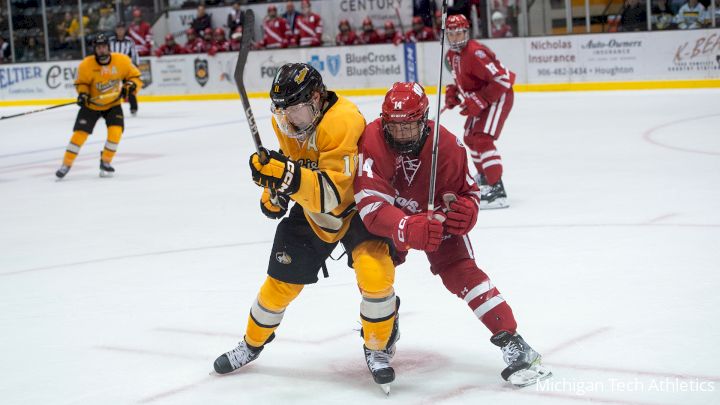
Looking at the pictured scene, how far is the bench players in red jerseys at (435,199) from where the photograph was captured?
327 cm

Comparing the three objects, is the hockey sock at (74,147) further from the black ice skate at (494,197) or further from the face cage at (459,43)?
the black ice skate at (494,197)

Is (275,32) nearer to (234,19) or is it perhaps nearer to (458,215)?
(234,19)

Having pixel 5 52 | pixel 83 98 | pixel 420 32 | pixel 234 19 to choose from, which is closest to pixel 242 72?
pixel 83 98

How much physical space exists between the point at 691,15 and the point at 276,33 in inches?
273

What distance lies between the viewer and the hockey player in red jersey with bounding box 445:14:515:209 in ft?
23.1

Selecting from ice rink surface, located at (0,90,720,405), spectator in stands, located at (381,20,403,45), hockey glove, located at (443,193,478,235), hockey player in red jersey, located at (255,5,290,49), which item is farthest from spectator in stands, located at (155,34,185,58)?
hockey glove, located at (443,193,478,235)

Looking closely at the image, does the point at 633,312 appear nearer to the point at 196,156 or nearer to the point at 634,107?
the point at 196,156

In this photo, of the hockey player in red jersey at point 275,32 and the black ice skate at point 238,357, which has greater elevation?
the hockey player in red jersey at point 275,32

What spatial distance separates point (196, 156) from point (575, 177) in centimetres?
433

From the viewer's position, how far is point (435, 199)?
3.45 meters

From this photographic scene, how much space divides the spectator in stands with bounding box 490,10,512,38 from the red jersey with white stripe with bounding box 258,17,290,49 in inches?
152

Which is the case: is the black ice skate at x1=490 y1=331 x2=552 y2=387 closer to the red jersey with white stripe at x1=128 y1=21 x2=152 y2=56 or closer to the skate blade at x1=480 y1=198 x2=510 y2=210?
the skate blade at x1=480 y1=198 x2=510 y2=210

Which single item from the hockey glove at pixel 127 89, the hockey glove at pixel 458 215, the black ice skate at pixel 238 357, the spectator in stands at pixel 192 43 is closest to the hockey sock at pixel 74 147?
the hockey glove at pixel 127 89

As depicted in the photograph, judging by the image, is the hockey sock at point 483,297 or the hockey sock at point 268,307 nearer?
the hockey sock at point 483,297
